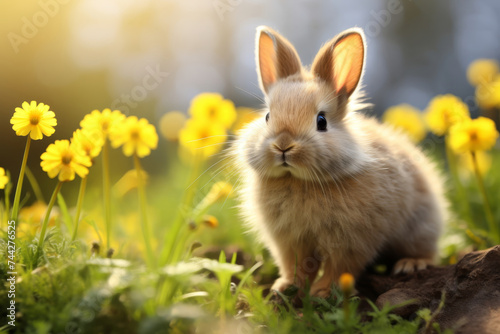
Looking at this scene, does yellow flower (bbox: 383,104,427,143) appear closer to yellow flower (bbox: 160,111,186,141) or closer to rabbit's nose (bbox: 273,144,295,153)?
yellow flower (bbox: 160,111,186,141)

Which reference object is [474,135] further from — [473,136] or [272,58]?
[272,58]

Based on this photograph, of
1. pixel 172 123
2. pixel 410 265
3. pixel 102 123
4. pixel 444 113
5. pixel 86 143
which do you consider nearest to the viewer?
pixel 86 143

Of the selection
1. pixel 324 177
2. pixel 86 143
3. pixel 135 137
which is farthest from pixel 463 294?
pixel 86 143

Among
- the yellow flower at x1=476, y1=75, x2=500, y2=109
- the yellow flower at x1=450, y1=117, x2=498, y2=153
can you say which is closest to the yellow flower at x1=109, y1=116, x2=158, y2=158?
the yellow flower at x1=450, y1=117, x2=498, y2=153

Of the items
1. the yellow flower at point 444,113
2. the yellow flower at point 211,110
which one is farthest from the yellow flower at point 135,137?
the yellow flower at point 444,113

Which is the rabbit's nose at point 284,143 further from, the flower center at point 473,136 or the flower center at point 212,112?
the flower center at point 473,136

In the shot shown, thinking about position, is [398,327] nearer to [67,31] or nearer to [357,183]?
[357,183]
